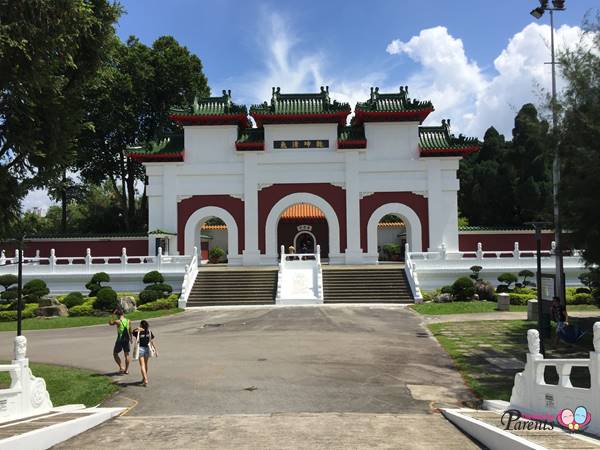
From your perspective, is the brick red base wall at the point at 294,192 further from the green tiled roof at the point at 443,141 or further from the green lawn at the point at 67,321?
the green lawn at the point at 67,321

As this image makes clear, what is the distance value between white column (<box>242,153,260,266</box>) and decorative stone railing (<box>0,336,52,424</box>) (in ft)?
72.9

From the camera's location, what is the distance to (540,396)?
→ 309 inches

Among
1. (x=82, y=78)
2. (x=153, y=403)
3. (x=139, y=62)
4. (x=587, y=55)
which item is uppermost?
(x=139, y=62)

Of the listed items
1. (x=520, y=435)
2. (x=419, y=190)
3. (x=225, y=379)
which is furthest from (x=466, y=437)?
(x=419, y=190)

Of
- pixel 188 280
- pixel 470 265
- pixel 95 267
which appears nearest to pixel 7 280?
pixel 95 267

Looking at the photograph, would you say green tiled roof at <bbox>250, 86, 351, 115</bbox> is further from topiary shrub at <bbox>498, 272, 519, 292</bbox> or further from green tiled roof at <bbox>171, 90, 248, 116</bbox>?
topiary shrub at <bbox>498, 272, 519, 292</bbox>

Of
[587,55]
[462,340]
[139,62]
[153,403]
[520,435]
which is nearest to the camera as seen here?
[520,435]

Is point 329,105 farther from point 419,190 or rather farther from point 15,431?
point 15,431

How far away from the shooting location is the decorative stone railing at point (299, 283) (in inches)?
935

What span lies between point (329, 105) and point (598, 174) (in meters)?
21.3

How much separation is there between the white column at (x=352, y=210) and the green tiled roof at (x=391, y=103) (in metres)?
2.90

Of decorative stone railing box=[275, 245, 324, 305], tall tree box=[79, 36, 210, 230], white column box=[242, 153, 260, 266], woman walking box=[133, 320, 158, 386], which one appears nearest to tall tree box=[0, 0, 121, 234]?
woman walking box=[133, 320, 158, 386]

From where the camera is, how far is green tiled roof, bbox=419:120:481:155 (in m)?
30.4

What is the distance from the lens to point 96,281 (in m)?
25.2
